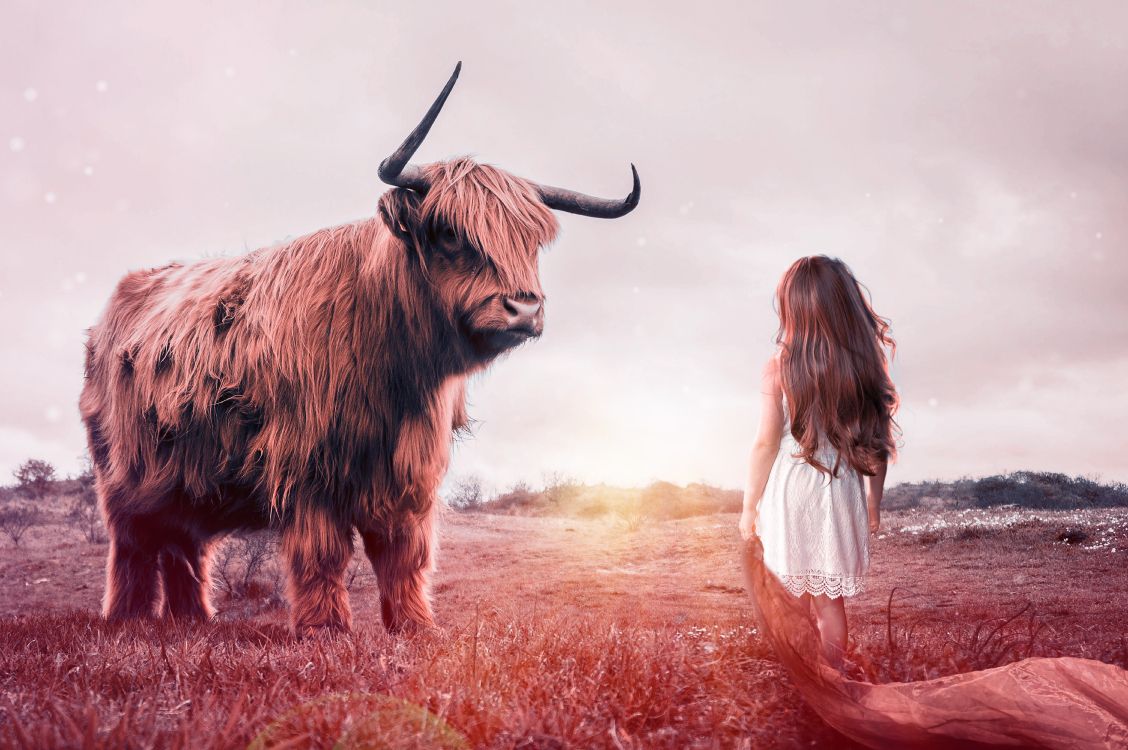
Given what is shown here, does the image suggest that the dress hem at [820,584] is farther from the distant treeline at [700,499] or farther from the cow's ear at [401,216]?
the distant treeline at [700,499]

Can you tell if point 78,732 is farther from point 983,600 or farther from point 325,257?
point 983,600

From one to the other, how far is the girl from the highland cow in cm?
154

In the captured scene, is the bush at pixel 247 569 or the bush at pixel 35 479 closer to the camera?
the bush at pixel 247 569

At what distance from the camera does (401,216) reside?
4.86m

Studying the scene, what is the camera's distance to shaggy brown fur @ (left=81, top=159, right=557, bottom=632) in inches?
188

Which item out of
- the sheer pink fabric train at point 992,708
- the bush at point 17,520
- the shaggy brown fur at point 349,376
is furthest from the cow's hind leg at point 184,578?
the bush at point 17,520

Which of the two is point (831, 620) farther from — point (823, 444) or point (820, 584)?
point (823, 444)

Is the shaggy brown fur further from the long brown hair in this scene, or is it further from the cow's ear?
the long brown hair

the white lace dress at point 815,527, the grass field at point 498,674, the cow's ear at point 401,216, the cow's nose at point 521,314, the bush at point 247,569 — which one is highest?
the cow's ear at point 401,216

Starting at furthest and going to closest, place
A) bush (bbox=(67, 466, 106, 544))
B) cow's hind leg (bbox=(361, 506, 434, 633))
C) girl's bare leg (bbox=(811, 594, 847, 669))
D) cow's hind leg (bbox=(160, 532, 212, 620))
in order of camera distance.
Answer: bush (bbox=(67, 466, 106, 544)), cow's hind leg (bbox=(160, 532, 212, 620)), cow's hind leg (bbox=(361, 506, 434, 633)), girl's bare leg (bbox=(811, 594, 847, 669))

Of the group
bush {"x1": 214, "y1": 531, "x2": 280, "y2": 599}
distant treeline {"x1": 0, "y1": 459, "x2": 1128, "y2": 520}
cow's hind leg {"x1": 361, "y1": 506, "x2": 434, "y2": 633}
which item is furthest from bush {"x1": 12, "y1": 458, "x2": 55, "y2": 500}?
cow's hind leg {"x1": 361, "y1": 506, "x2": 434, "y2": 633}

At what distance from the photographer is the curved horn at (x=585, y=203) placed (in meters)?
5.68

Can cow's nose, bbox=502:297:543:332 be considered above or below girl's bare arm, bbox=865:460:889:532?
above

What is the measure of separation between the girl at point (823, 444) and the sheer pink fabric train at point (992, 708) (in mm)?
491
